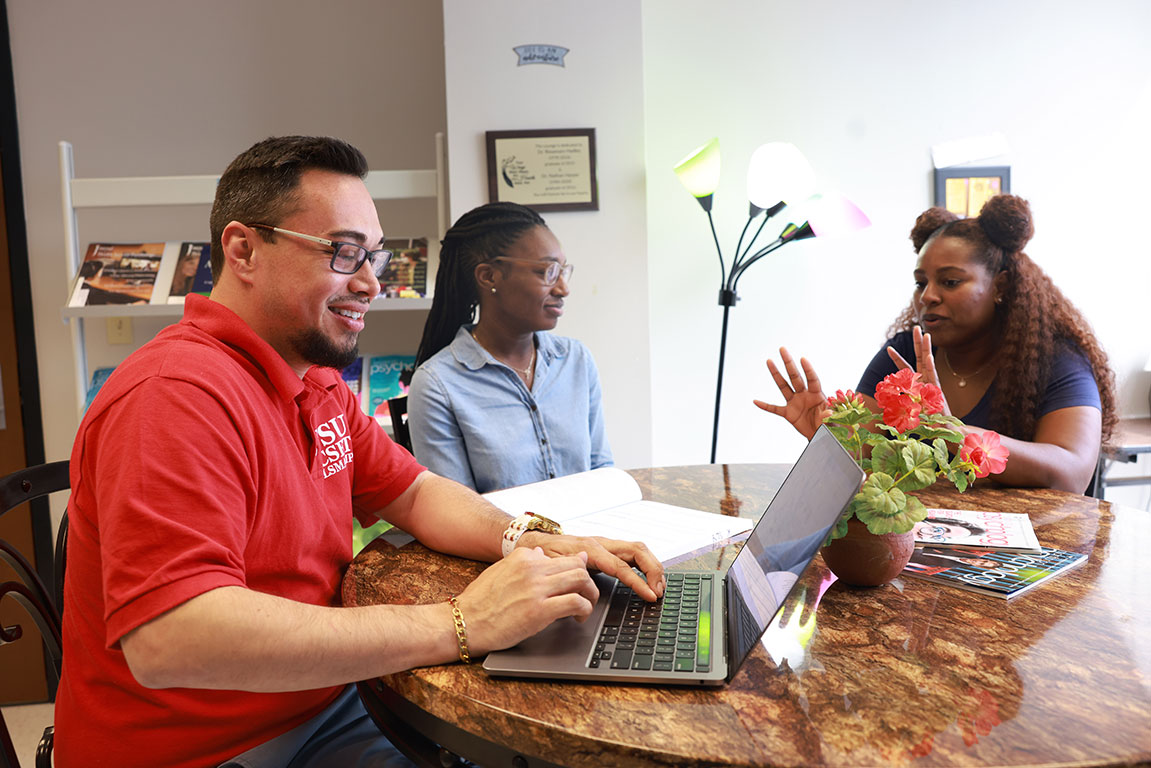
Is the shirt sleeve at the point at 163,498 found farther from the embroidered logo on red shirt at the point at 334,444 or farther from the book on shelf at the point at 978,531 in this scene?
the book on shelf at the point at 978,531

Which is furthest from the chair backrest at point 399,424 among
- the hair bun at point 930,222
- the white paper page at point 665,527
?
the hair bun at point 930,222

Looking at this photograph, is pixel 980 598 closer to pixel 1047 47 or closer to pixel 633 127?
pixel 633 127

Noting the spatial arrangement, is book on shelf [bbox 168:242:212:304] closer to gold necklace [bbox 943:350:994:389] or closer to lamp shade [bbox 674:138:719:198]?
lamp shade [bbox 674:138:719:198]

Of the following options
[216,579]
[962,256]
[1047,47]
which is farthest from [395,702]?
[1047,47]

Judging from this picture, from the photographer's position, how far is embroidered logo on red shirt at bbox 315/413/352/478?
1.17 metres

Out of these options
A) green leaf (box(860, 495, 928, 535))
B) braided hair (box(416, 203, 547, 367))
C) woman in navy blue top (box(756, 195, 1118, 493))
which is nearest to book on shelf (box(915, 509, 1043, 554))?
green leaf (box(860, 495, 928, 535))

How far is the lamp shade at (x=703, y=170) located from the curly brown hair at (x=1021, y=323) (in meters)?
0.73

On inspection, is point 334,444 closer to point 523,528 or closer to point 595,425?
point 523,528

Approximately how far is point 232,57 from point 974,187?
2831 millimetres

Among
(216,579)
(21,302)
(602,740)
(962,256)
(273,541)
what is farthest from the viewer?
(21,302)

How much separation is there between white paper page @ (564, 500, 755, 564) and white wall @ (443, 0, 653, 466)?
4.45ft

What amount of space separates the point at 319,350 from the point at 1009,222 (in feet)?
5.81

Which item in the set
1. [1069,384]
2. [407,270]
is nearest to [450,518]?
[1069,384]

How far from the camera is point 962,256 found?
2.12 m
